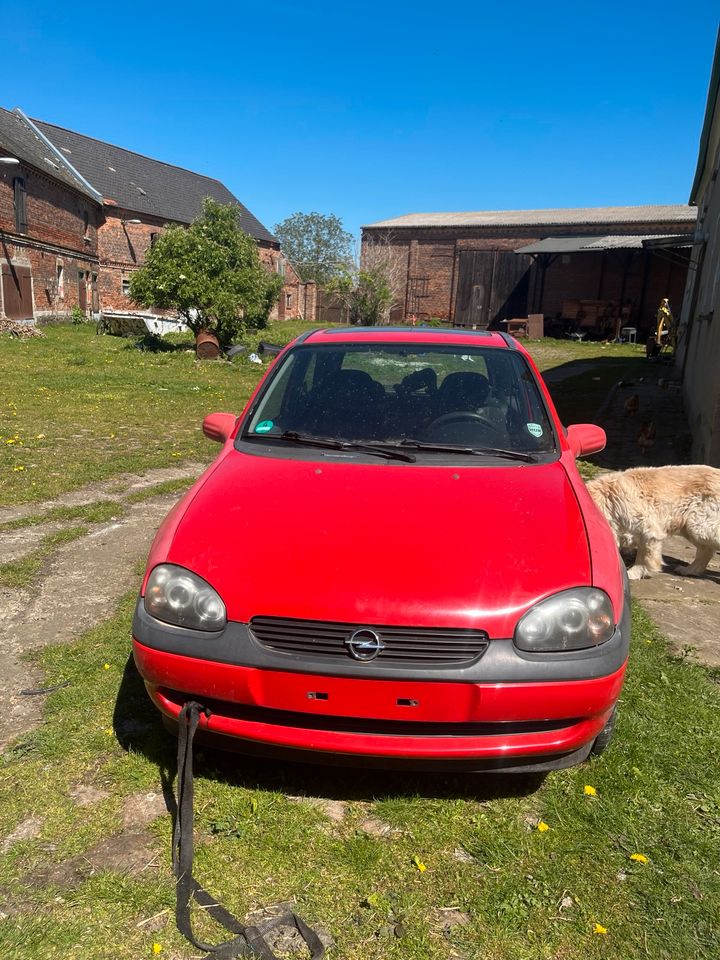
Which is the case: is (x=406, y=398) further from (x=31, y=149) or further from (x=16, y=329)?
(x=31, y=149)

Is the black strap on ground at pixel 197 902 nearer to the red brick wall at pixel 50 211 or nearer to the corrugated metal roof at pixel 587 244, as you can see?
the red brick wall at pixel 50 211

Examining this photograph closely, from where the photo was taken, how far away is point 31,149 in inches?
1251

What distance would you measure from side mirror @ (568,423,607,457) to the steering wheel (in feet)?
1.60

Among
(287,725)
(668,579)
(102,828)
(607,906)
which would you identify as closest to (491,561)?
(287,725)

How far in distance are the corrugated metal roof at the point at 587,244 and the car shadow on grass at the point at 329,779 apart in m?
32.8

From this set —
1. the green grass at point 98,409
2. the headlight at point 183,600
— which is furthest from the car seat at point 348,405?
the green grass at point 98,409

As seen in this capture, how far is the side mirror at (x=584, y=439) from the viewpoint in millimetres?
3635

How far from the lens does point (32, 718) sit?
315 centimetres

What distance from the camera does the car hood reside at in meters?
2.29

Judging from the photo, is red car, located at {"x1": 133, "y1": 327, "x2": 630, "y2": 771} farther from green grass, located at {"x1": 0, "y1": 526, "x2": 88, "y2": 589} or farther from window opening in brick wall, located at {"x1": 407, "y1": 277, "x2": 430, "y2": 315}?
window opening in brick wall, located at {"x1": 407, "y1": 277, "x2": 430, "y2": 315}

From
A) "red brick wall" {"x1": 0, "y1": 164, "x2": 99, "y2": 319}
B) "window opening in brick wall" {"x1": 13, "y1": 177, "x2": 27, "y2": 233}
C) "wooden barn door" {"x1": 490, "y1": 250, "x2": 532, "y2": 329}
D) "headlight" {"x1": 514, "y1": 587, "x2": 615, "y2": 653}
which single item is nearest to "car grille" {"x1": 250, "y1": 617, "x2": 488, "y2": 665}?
"headlight" {"x1": 514, "y1": 587, "x2": 615, "y2": 653}

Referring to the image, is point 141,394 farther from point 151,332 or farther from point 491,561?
point 151,332

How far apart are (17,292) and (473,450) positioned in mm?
28458

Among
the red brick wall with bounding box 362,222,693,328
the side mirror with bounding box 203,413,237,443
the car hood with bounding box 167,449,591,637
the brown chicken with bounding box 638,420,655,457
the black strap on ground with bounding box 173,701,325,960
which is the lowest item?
the black strap on ground with bounding box 173,701,325,960
